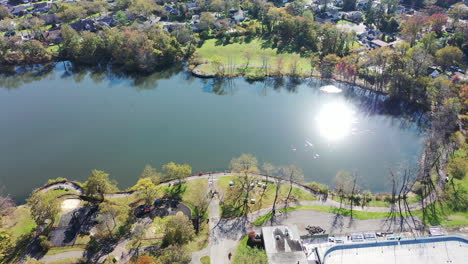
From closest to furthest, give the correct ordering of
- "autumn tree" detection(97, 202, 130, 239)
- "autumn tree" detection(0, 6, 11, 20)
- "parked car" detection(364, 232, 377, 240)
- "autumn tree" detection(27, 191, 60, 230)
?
"parked car" detection(364, 232, 377, 240), "autumn tree" detection(27, 191, 60, 230), "autumn tree" detection(97, 202, 130, 239), "autumn tree" detection(0, 6, 11, 20)

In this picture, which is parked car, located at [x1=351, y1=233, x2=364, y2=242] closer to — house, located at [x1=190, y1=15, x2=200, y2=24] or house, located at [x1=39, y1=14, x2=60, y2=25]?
house, located at [x1=190, y1=15, x2=200, y2=24]

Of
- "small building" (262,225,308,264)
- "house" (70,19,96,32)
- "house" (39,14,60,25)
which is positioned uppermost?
"house" (39,14,60,25)

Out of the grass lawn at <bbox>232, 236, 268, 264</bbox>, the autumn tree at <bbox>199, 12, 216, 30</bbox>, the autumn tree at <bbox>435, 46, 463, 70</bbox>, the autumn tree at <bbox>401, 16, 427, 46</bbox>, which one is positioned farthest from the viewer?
the autumn tree at <bbox>199, 12, 216, 30</bbox>

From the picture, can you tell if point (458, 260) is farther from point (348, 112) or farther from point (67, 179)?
point (67, 179)

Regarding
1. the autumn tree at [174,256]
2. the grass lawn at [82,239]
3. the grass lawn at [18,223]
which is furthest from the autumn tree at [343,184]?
the grass lawn at [18,223]

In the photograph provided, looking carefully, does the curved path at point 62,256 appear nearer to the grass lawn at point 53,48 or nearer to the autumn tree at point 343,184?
the autumn tree at point 343,184

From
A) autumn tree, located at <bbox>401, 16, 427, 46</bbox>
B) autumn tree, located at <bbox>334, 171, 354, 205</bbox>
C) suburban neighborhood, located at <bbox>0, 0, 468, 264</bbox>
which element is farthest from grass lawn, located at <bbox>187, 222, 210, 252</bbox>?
autumn tree, located at <bbox>401, 16, 427, 46</bbox>

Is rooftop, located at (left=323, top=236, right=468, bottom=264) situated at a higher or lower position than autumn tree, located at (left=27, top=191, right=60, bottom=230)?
lower
